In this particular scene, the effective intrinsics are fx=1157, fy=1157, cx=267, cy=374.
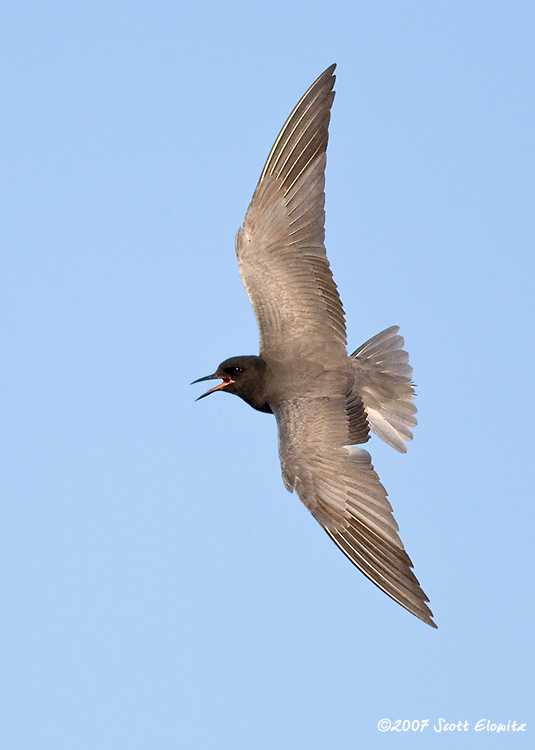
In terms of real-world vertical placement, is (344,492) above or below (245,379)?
below

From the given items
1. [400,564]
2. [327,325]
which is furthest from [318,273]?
[400,564]

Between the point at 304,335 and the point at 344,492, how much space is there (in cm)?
166

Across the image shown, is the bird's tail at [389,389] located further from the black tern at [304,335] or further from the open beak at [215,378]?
the open beak at [215,378]

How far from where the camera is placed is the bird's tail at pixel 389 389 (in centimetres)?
1018

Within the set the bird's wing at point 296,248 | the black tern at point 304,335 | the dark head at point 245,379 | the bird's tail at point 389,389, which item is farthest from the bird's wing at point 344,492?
the bird's tail at point 389,389

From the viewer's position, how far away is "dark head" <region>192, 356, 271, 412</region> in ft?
31.3

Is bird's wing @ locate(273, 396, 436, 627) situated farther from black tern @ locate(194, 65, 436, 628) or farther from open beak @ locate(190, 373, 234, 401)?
open beak @ locate(190, 373, 234, 401)

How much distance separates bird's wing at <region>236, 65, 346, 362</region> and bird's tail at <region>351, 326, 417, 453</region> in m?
0.66

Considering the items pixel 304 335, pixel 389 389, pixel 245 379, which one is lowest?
pixel 389 389

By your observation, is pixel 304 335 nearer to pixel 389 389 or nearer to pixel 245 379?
pixel 245 379

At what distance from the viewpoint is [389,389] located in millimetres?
10195

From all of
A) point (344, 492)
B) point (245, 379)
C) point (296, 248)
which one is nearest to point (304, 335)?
point (245, 379)

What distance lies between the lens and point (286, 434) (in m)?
8.98

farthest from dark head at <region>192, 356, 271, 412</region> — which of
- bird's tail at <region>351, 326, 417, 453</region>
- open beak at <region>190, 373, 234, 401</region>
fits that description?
bird's tail at <region>351, 326, 417, 453</region>
